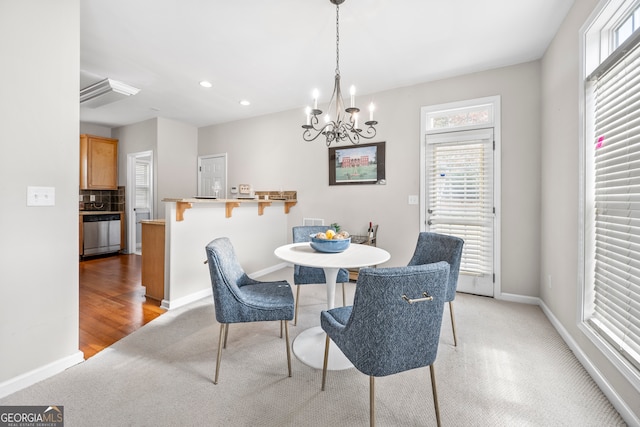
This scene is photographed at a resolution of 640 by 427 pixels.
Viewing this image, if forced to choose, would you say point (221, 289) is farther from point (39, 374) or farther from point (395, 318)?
point (39, 374)

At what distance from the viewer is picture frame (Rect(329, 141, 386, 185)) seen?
12.4 feet

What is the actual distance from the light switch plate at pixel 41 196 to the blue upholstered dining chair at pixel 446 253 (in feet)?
8.56

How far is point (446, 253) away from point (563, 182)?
1.23 meters

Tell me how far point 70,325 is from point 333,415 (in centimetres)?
180

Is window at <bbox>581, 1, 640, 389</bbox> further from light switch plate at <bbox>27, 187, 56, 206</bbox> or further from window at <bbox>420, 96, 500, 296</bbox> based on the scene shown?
light switch plate at <bbox>27, 187, 56, 206</bbox>

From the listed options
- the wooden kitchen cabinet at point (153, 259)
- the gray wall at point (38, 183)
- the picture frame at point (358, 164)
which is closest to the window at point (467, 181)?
the picture frame at point (358, 164)

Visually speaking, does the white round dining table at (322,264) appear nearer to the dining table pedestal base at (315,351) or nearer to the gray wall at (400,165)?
the dining table pedestal base at (315,351)

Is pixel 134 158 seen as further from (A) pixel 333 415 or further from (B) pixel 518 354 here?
(B) pixel 518 354

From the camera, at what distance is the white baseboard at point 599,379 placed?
1.38 m

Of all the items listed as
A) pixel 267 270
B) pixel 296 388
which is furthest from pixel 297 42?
pixel 267 270

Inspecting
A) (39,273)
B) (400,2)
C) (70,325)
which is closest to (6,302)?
(39,273)

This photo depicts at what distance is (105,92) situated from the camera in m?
3.55

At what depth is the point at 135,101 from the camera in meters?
4.20

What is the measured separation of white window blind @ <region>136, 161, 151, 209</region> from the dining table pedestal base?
16.5 feet
